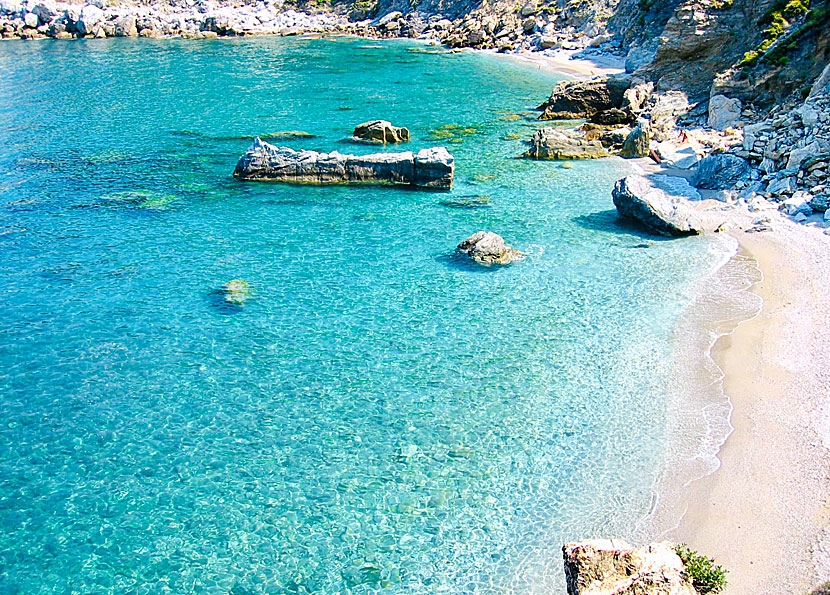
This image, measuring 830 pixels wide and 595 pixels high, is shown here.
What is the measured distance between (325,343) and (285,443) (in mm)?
4586

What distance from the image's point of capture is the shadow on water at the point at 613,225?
26366mm

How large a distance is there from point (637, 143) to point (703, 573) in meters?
31.3

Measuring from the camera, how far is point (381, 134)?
40250mm

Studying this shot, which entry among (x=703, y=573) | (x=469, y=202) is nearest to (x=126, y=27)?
(x=469, y=202)

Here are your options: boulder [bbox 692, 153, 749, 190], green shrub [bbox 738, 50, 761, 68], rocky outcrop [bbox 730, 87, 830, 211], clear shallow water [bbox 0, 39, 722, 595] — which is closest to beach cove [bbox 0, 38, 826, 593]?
clear shallow water [bbox 0, 39, 722, 595]

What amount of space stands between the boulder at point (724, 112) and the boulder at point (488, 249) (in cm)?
2178

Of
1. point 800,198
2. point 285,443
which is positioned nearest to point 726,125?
point 800,198

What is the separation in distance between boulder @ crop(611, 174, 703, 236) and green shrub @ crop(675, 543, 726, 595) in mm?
17624

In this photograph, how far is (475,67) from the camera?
241 feet

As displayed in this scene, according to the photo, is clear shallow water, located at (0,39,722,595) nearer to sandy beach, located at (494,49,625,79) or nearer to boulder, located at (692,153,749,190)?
boulder, located at (692,153,749,190)

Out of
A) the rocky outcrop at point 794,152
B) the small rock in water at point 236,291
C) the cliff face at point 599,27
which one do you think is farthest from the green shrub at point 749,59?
the small rock in water at point 236,291

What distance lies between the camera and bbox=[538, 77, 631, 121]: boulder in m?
47.2

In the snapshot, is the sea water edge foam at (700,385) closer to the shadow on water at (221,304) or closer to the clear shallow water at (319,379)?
the clear shallow water at (319,379)

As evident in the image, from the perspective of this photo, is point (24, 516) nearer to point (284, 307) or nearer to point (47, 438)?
point (47, 438)
